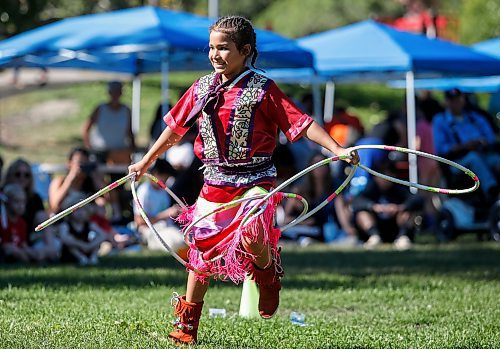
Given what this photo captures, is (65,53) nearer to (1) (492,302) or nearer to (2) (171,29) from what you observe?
(2) (171,29)

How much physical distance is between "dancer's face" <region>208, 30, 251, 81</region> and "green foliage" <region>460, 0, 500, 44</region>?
2430cm

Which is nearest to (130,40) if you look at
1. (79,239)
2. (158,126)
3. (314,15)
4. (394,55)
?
(158,126)

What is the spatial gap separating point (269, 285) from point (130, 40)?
281 inches

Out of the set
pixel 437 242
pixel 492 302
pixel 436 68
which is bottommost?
pixel 437 242

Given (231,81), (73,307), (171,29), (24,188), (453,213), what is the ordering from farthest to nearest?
(453,213)
(171,29)
(24,188)
(73,307)
(231,81)

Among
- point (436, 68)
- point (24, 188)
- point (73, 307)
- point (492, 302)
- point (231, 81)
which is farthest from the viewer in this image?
point (436, 68)

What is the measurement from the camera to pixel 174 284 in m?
9.33

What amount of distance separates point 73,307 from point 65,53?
636cm

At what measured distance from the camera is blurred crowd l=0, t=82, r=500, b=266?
11203 millimetres

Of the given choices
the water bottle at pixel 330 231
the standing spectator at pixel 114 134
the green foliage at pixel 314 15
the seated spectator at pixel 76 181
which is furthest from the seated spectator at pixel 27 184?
the green foliage at pixel 314 15

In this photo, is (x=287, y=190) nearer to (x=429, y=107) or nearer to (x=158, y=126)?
(x=158, y=126)

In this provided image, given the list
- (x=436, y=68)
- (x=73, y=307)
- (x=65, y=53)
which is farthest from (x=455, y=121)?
(x=73, y=307)

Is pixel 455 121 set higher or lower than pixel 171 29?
lower

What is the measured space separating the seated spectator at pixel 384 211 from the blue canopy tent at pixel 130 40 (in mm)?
1960
